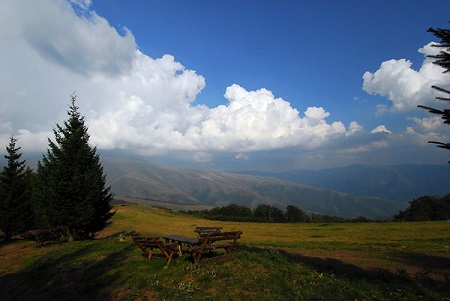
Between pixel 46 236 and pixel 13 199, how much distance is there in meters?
12.0

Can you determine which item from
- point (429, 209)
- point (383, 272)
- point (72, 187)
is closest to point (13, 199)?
point (72, 187)

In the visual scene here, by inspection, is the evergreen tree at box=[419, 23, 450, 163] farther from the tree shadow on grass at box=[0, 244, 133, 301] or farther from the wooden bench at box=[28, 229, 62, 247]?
the wooden bench at box=[28, 229, 62, 247]

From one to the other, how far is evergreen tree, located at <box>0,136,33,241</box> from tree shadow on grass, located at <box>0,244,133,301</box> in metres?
18.4

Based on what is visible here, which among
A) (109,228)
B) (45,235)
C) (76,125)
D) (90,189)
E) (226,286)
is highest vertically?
(76,125)

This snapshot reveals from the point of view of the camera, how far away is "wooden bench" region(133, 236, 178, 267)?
13648mm

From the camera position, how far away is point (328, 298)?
28.0ft

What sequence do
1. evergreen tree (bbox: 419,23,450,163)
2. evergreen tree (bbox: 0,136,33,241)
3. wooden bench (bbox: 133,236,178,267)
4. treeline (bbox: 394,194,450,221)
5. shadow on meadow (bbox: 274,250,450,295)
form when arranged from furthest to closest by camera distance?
1. treeline (bbox: 394,194,450,221)
2. evergreen tree (bbox: 0,136,33,241)
3. wooden bench (bbox: 133,236,178,267)
4. shadow on meadow (bbox: 274,250,450,295)
5. evergreen tree (bbox: 419,23,450,163)

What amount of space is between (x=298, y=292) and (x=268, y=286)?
1.09 meters

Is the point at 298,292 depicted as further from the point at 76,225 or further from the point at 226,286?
the point at 76,225

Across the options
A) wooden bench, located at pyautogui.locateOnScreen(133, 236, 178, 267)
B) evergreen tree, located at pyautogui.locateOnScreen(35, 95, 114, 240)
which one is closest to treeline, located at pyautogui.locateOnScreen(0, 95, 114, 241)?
evergreen tree, located at pyautogui.locateOnScreen(35, 95, 114, 240)

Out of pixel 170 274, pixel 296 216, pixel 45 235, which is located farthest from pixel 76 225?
pixel 296 216

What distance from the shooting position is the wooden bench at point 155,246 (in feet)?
44.8

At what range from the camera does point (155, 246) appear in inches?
589

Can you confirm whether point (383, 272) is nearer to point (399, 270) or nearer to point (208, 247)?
point (399, 270)
